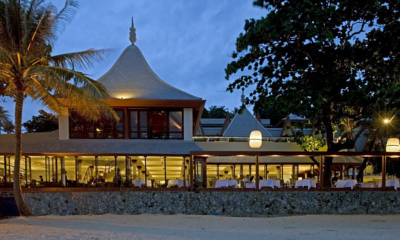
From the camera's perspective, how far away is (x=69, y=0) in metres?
10.6

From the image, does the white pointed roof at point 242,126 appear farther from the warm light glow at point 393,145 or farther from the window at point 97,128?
the warm light glow at point 393,145

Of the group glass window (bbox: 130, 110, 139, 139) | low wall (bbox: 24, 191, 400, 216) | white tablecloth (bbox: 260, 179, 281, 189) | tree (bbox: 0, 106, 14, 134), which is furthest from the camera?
glass window (bbox: 130, 110, 139, 139)

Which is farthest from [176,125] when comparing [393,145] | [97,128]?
[393,145]

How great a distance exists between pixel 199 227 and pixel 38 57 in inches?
238

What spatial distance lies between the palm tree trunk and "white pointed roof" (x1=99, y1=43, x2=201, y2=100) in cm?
529

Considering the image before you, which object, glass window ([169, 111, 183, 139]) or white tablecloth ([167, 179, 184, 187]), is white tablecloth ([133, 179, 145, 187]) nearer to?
white tablecloth ([167, 179, 184, 187])

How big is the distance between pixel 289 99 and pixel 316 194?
154 inches

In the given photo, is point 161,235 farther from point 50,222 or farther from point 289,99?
point 289,99

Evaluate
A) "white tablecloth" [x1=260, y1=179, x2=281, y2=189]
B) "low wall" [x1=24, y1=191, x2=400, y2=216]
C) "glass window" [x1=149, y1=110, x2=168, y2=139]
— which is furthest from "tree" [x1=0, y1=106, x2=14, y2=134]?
"white tablecloth" [x1=260, y1=179, x2=281, y2=189]

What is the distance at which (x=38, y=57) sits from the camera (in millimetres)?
10680

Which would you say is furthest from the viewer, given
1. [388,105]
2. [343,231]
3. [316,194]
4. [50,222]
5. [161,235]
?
[316,194]

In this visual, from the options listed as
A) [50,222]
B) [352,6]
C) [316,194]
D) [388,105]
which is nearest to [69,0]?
[50,222]

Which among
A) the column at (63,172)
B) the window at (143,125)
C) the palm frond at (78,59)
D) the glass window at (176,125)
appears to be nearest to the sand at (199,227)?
the column at (63,172)

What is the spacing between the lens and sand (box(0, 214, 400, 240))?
27.8ft
